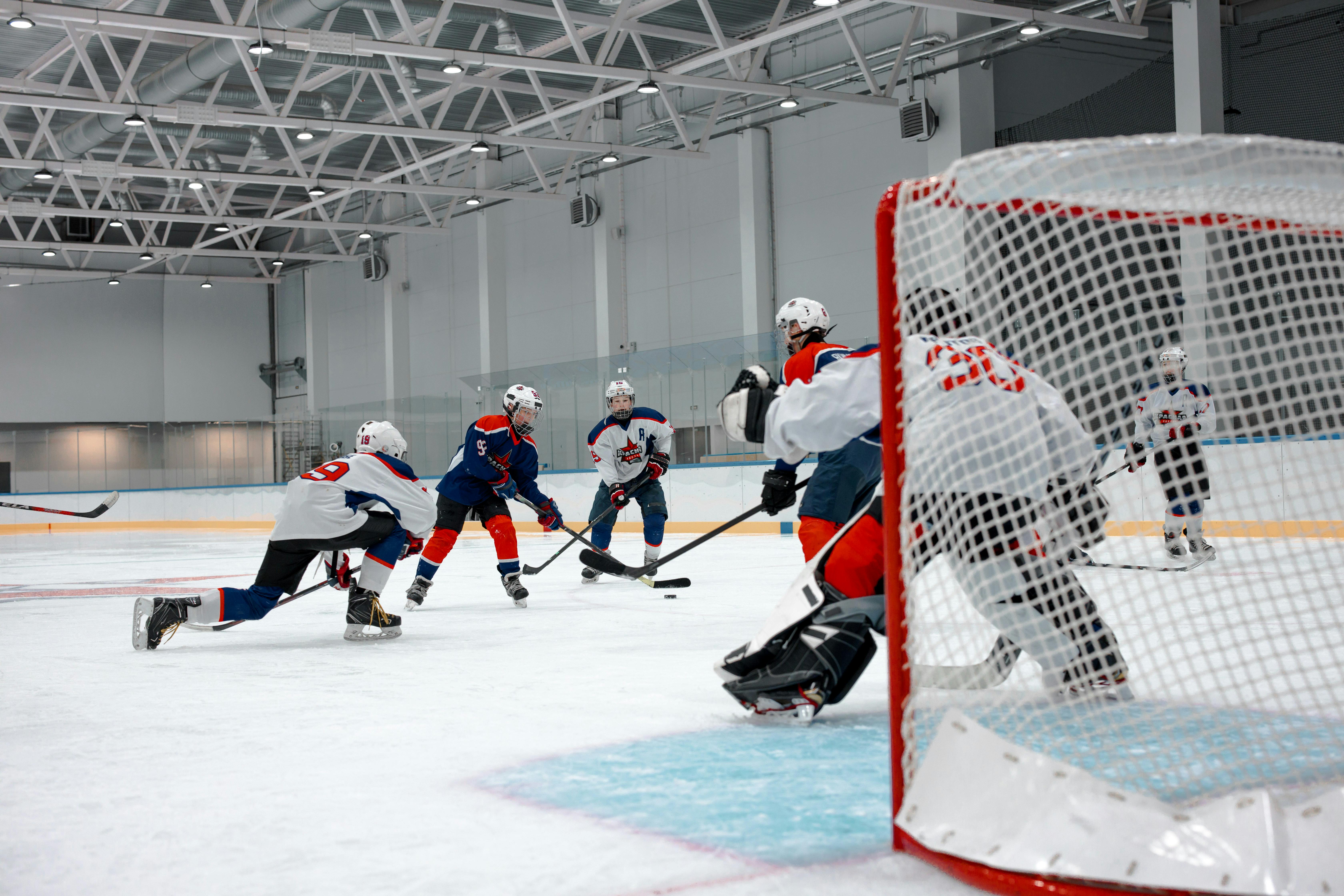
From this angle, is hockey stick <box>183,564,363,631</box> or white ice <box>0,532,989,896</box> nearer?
white ice <box>0,532,989,896</box>

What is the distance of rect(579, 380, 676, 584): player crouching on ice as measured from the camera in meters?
7.12

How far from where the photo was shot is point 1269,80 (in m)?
11.3

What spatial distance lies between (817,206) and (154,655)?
11386 millimetres

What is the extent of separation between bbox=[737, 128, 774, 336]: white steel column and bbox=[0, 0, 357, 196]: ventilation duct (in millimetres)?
5665

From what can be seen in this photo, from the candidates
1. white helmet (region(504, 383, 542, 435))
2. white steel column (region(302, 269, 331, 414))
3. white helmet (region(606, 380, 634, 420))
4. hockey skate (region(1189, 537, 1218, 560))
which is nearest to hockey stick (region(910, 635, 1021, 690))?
hockey skate (region(1189, 537, 1218, 560))

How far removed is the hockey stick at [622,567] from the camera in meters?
5.45

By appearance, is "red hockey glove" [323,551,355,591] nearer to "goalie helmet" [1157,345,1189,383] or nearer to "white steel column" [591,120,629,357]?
"goalie helmet" [1157,345,1189,383]

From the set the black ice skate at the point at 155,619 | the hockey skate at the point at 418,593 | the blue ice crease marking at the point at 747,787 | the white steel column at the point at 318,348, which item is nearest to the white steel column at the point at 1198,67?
the hockey skate at the point at 418,593

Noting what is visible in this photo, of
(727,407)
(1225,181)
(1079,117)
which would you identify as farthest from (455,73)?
(1225,181)

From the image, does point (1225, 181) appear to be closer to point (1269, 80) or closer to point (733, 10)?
point (1269, 80)

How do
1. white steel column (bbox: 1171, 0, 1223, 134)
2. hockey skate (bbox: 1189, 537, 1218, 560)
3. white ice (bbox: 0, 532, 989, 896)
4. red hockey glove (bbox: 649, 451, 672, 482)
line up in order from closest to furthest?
white ice (bbox: 0, 532, 989, 896), hockey skate (bbox: 1189, 537, 1218, 560), red hockey glove (bbox: 649, 451, 672, 482), white steel column (bbox: 1171, 0, 1223, 134)

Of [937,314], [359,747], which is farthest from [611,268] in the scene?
[937,314]

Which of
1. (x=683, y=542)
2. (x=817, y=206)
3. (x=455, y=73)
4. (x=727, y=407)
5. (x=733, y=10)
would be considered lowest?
(x=683, y=542)

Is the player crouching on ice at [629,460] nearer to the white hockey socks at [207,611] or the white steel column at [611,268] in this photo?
the white hockey socks at [207,611]
